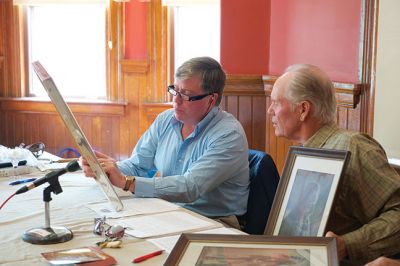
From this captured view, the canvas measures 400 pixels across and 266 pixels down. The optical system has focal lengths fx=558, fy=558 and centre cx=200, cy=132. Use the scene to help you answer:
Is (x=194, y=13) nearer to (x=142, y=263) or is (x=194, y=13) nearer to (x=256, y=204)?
(x=256, y=204)

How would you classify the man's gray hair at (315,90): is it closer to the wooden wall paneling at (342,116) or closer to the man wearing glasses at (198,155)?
the man wearing glasses at (198,155)

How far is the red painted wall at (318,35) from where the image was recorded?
10.3 ft

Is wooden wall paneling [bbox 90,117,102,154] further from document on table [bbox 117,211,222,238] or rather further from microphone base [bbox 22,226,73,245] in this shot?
microphone base [bbox 22,226,73,245]

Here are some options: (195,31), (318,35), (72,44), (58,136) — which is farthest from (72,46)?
(318,35)

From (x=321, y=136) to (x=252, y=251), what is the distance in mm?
707

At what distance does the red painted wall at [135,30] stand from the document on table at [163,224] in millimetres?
3621

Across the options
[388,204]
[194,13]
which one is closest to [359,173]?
[388,204]

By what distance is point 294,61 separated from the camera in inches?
152

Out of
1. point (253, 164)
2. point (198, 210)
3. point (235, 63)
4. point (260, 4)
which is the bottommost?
point (198, 210)

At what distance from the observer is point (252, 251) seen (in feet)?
3.71

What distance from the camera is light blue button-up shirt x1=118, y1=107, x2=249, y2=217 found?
214cm

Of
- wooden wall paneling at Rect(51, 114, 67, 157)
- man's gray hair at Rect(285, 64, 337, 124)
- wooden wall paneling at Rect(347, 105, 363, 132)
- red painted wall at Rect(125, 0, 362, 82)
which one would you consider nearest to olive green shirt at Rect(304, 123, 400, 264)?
man's gray hair at Rect(285, 64, 337, 124)

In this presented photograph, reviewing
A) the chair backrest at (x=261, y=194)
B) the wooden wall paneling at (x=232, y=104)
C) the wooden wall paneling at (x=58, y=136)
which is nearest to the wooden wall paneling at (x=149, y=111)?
the wooden wall paneling at (x=58, y=136)

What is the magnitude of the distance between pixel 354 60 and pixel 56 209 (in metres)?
1.91
